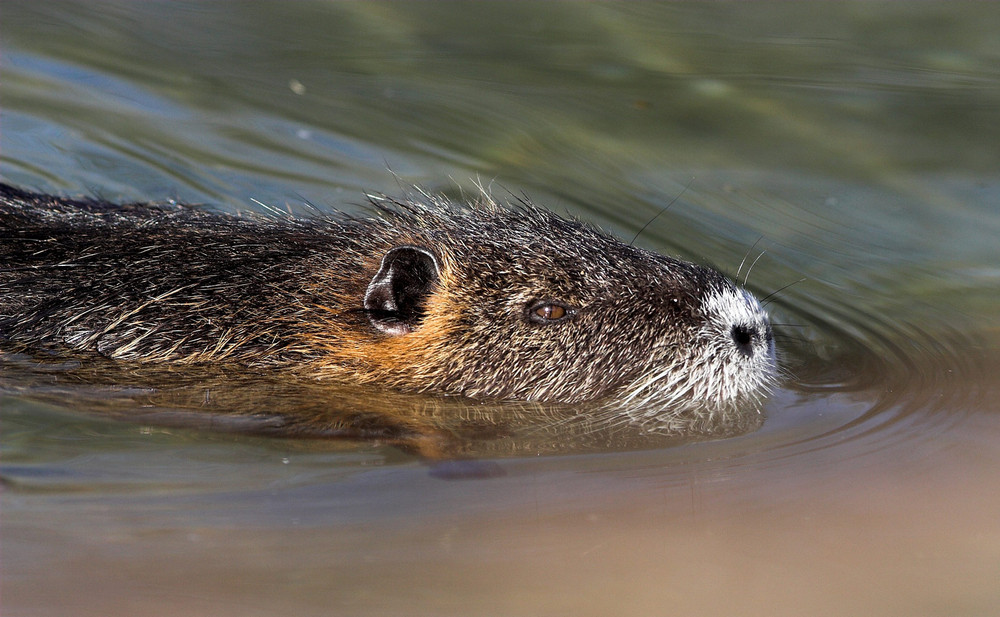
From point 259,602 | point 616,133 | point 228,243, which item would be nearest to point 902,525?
point 259,602

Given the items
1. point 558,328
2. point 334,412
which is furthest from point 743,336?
point 334,412

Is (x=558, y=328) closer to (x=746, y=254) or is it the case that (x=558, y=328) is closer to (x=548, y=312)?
(x=548, y=312)

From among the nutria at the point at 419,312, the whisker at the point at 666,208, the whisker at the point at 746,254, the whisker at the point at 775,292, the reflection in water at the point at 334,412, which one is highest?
the whisker at the point at 666,208

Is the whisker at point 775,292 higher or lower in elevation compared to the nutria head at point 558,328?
higher

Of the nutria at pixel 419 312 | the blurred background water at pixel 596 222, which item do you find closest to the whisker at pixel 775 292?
the blurred background water at pixel 596 222

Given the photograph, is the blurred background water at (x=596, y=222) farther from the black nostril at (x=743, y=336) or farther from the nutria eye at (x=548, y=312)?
the nutria eye at (x=548, y=312)

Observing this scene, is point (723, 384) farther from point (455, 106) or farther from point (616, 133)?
point (455, 106)
